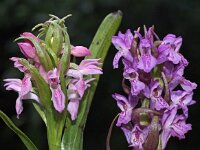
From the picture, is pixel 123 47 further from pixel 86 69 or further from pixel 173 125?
pixel 173 125

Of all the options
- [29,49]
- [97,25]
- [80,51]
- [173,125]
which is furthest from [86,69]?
[97,25]

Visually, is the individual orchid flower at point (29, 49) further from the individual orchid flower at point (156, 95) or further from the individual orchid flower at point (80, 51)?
the individual orchid flower at point (156, 95)

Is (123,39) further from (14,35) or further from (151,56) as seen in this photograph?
(14,35)

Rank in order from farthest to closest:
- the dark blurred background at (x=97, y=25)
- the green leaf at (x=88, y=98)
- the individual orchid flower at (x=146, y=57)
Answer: the dark blurred background at (x=97, y=25)
the green leaf at (x=88, y=98)
the individual orchid flower at (x=146, y=57)

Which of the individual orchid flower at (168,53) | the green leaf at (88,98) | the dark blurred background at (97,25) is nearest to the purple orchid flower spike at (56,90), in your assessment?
the green leaf at (88,98)

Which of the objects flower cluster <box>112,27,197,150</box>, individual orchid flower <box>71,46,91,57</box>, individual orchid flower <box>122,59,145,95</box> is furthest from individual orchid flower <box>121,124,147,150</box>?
individual orchid flower <box>71,46,91,57</box>

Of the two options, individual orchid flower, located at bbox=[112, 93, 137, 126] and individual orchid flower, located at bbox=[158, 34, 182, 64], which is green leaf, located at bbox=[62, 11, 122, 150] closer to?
individual orchid flower, located at bbox=[112, 93, 137, 126]

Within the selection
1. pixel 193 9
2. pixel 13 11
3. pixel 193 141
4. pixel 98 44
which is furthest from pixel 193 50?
pixel 98 44
